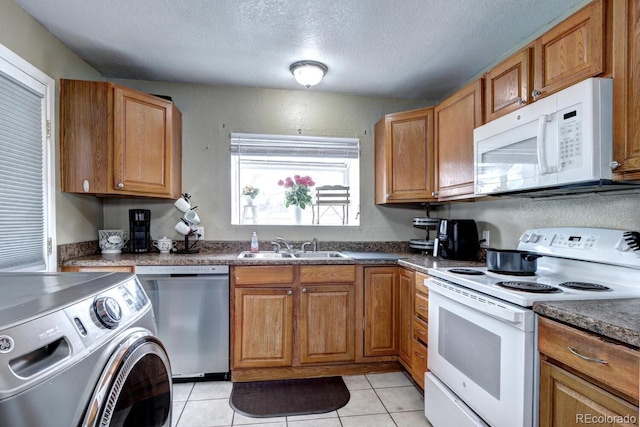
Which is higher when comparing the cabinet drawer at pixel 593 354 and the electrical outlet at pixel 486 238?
the electrical outlet at pixel 486 238

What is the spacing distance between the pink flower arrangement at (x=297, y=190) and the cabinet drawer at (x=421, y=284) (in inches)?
49.2

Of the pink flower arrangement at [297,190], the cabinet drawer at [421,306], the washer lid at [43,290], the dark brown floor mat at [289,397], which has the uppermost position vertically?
the pink flower arrangement at [297,190]

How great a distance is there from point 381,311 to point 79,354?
6.80 ft

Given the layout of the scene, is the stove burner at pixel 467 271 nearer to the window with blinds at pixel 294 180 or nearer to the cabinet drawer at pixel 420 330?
the cabinet drawer at pixel 420 330

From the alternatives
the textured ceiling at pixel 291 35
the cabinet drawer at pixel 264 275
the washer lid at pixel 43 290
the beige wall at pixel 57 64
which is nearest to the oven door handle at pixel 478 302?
the cabinet drawer at pixel 264 275

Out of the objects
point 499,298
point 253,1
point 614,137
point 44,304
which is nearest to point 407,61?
point 253,1

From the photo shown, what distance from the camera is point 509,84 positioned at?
71.6 inches

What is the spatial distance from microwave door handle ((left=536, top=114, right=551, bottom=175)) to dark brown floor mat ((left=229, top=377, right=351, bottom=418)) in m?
1.77

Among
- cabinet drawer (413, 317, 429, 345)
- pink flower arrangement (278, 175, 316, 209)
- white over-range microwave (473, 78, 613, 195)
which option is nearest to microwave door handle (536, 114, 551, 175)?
white over-range microwave (473, 78, 613, 195)

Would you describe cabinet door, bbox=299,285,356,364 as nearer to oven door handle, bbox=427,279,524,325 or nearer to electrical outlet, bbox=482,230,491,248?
oven door handle, bbox=427,279,524,325

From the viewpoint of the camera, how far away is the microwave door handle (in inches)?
58.7

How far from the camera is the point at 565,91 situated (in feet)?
4.63

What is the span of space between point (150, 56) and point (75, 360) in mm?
2351

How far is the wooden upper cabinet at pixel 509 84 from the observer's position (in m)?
1.68
